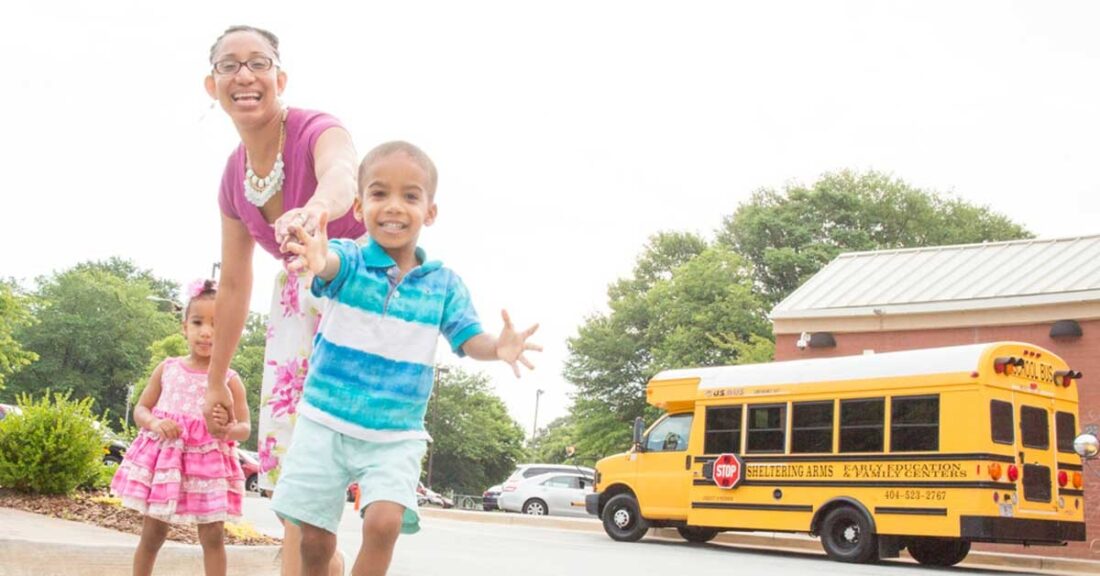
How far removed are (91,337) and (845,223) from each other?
1804 inches

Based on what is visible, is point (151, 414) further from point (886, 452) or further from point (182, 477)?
point (886, 452)

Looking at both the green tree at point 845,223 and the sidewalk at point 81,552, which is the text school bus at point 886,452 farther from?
the green tree at point 845,223

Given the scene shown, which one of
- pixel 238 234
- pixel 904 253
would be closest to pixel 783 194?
pixel 904 253

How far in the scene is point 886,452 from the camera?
1567 cm

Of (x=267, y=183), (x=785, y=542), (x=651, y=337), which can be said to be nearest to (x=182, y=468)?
(x=267, y=183)

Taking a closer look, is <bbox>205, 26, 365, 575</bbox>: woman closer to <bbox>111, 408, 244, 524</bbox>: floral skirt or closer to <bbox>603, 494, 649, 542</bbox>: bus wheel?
<bbox>111, 408, 244, 524</bbox>: floral skirt

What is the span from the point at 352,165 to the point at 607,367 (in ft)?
155

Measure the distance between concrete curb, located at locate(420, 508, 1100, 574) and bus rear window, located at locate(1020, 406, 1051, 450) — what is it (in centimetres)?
267

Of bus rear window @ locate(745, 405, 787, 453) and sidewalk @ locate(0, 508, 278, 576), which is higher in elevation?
bus rear window @ locate(745, 405, 787, 453)

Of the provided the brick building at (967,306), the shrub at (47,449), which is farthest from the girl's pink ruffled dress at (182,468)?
the brick building at (967,306)

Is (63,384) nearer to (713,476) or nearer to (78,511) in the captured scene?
(713,476)

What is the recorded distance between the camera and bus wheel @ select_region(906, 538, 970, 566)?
16500 millimetres

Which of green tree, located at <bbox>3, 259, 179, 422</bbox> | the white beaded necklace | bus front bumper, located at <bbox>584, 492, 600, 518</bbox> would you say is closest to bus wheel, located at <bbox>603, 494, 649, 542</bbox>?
bus front bumper, located at <bbox>584, 492, 600, 518</bbox>

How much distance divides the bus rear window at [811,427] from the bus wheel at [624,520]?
3.15m
